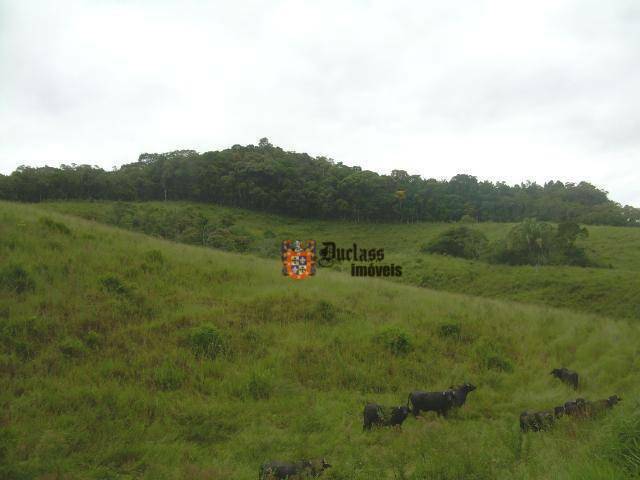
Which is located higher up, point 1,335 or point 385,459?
point 1,335

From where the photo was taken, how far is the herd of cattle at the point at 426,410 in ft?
17.1

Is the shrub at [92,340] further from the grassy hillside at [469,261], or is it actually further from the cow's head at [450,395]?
the grassy hillside at [469,261]

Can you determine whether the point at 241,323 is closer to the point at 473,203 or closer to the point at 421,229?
the point at 421,229

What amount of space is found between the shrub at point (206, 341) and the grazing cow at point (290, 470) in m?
4.08

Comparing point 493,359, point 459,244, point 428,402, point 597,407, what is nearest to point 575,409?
point 597,407

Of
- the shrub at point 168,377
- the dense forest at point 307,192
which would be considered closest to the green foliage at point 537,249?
the dense forest at point 307,192

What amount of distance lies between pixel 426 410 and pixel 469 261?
91.1 feet

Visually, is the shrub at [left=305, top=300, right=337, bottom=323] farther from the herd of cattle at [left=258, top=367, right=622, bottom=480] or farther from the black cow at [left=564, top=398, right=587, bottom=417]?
the black cow at [left=564, top=398, right=587, bottom=417]

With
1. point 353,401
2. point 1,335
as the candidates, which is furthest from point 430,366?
point 1,335

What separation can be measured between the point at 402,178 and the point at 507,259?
1818 inches

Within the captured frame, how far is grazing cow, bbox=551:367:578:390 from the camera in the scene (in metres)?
9.09

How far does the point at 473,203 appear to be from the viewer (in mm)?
73438

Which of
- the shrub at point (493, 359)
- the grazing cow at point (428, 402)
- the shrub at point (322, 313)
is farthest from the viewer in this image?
the shrub at point (322, 313)

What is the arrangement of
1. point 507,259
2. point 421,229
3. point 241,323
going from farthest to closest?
point 421,229 < point 507,259 < point 241,323
